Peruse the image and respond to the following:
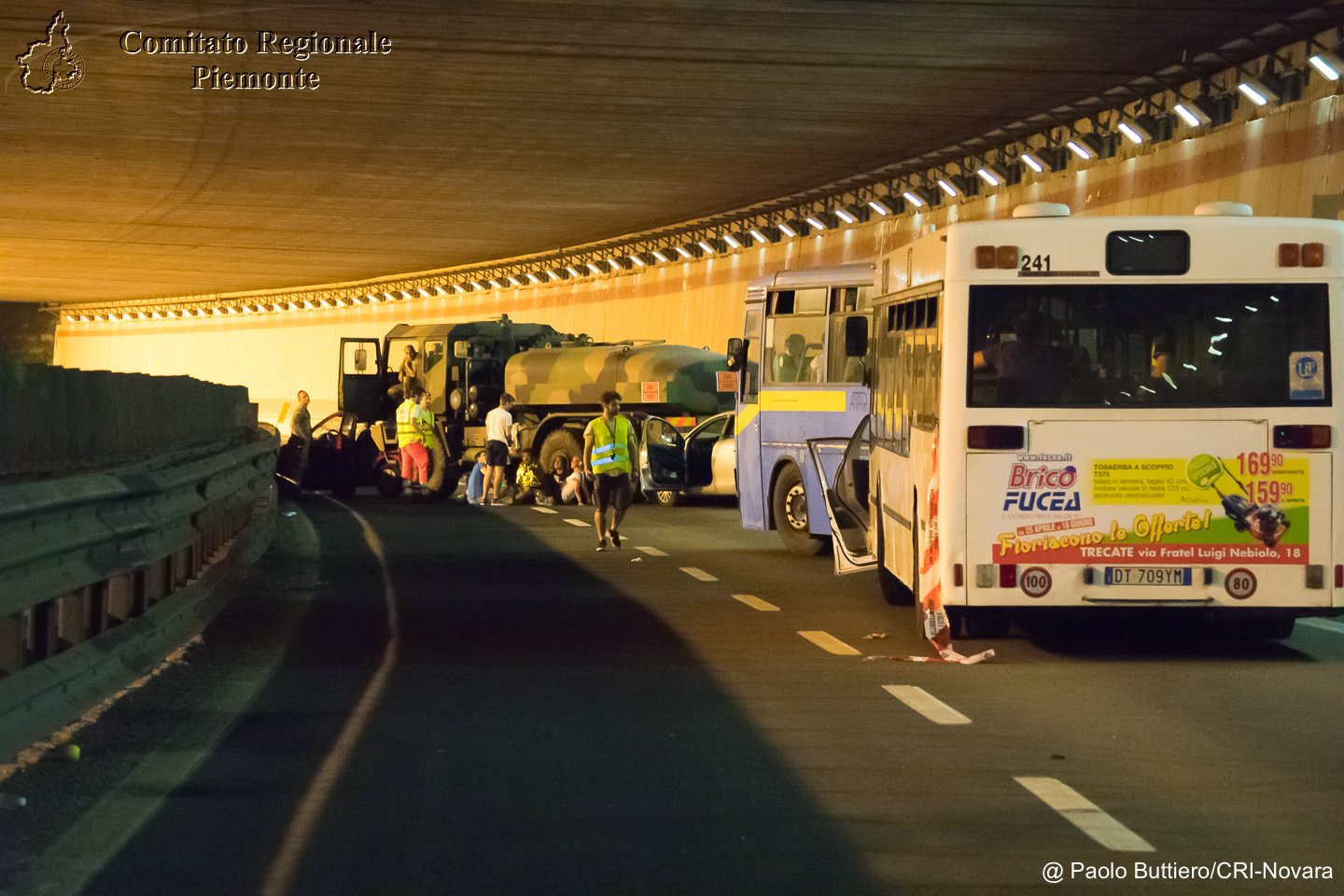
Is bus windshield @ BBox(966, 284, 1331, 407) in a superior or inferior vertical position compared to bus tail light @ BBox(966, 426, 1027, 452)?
superior

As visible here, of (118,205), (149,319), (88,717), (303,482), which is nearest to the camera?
(88,717)

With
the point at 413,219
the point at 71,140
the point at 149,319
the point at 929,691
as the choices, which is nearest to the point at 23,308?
the point at 149,319

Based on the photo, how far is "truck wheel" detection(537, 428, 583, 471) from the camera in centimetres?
3575

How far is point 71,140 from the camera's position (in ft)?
131

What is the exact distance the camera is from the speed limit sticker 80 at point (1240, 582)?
12.4 meters

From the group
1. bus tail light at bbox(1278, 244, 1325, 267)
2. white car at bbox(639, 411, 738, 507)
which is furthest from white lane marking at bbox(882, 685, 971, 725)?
white car at bbox(639, 411, 738, 507)

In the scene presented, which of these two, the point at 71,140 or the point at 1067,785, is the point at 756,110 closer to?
the point at 71,140

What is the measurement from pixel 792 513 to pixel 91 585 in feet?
42.4

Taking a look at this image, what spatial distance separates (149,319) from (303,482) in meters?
60.0

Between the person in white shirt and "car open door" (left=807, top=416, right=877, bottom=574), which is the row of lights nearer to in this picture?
the person in white shirt

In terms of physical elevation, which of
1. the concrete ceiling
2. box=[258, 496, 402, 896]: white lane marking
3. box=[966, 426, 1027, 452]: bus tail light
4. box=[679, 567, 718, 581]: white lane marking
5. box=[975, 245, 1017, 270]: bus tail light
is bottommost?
box=[258, 496, 402, 896]: white lane marking

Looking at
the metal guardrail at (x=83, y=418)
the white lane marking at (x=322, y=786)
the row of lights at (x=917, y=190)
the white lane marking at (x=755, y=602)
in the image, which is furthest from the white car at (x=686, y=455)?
the white lane marking at (x=322, y=786)

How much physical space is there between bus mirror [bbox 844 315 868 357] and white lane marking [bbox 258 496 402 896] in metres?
4.75

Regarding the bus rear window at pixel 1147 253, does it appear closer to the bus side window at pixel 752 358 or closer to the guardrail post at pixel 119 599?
the guardrail post at pixel 119 599
